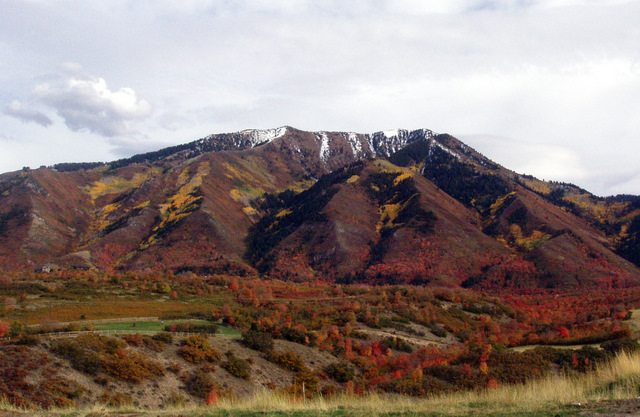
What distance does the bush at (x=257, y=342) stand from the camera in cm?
5056

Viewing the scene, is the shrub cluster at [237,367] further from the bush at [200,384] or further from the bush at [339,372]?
the bush at [339,372]

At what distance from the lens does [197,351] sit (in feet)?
141

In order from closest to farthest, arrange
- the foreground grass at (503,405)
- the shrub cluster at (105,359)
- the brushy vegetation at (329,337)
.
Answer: the foreground grass at (503,405)
the brushy vegetation at (329,337)
the shrub cluster at (105,359)

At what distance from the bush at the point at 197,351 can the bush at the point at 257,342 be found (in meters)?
5.98

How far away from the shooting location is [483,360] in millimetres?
39281

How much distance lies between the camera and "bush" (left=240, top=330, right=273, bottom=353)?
1991 inches

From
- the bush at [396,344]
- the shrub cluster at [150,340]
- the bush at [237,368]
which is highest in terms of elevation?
the shrub cluster at [150,340]

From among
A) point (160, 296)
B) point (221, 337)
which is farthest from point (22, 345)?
point (160, 296)

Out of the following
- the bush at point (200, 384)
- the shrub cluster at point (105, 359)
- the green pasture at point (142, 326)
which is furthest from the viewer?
the green pasture at point (142, 326)

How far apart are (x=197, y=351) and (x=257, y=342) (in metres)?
9.11

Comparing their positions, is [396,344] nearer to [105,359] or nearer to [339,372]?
[339,372]

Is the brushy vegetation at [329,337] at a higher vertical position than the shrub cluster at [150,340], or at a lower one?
lower

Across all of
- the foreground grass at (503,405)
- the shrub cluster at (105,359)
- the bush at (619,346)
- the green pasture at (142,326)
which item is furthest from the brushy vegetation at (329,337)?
the foreground grass at (503,405)

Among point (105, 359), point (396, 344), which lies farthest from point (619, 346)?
point (396, 344)
